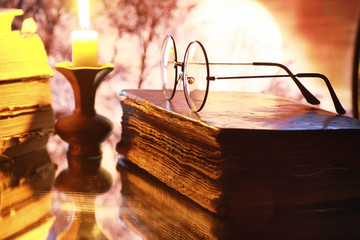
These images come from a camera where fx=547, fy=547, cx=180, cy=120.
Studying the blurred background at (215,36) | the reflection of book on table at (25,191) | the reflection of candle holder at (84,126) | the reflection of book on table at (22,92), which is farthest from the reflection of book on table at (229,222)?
the blurred background at (215,36)

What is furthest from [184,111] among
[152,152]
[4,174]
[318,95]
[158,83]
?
[318,95]

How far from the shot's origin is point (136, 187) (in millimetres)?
1033

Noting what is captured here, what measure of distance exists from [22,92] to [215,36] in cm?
63

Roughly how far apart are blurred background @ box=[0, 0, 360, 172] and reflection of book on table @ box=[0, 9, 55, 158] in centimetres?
29

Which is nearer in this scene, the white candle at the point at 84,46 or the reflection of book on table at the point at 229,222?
the reflection of book on table at the point at 229,222

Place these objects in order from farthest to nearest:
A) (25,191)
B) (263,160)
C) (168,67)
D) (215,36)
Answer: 1. (215,36)
2. (168,67)
3. (25,191)
4. (263,160)

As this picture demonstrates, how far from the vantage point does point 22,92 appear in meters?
1.23

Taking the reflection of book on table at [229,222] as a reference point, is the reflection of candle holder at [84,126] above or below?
above

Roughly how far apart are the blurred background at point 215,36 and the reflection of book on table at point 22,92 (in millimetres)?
287

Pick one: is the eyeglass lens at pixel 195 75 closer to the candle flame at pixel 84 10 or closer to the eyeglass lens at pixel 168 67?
the eyeglass lens at pixel 168 67

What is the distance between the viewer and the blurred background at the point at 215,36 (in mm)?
1577

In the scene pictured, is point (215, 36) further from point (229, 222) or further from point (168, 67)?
point (229, 222)

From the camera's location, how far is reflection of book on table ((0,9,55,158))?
1177 mm

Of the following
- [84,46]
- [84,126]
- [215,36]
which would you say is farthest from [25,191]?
[215,36]
